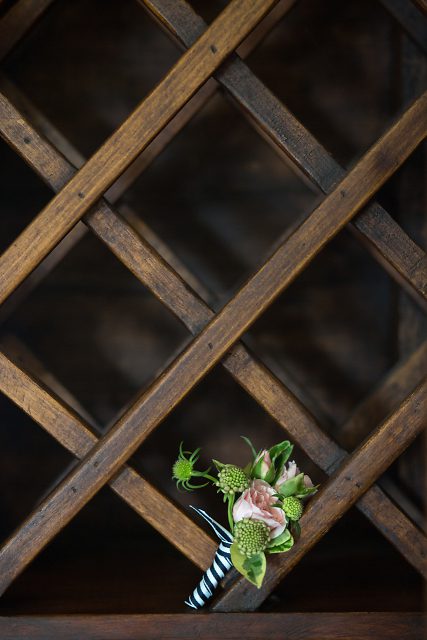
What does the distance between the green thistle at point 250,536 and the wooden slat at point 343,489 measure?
0.20 ft

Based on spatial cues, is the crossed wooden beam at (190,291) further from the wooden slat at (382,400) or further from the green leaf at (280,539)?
the wooden slat at (382,400)

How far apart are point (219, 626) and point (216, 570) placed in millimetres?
62

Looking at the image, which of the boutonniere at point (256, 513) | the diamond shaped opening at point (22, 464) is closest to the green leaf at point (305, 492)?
the boutonniere at point (256, 513)

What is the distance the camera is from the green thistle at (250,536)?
77 centimetres

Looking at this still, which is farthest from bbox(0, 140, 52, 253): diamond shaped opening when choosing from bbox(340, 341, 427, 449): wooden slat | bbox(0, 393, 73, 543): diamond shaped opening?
bbox(340, 341, 427, 449): wooden slat

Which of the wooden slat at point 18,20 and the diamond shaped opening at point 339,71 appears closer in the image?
the wooden slat at point 18,20

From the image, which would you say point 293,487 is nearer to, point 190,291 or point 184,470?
point 184,470

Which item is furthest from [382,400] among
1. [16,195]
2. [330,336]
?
[16,195]

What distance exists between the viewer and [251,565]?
0.77 meters

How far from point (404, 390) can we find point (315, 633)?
41 cm

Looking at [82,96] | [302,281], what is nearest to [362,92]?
[302,281]

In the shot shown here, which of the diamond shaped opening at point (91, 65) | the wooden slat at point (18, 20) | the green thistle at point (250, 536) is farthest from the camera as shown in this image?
the diamond shaped opening at point (91, 65)

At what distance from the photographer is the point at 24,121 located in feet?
2.63

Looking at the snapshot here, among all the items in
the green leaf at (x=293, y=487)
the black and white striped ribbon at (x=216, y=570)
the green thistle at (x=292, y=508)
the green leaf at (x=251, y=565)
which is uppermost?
the green leaf at (x=293, y=487)
